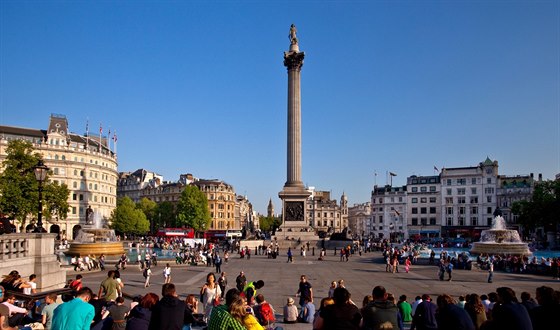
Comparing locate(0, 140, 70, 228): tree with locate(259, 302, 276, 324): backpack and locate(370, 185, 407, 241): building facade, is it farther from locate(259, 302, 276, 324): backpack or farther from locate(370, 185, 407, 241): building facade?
locate(370, 185, 407, 241): building facade

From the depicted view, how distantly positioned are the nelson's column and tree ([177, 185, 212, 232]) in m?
48.0

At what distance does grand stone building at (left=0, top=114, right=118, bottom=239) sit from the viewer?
312 ft

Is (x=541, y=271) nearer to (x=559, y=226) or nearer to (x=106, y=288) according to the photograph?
(x=106, y=288)

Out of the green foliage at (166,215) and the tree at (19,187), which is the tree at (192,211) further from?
the tree at (19,187)

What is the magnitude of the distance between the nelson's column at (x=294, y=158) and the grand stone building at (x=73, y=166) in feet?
158

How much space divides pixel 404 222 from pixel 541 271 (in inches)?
3663

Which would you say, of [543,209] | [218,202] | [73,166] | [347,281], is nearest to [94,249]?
[347,281]

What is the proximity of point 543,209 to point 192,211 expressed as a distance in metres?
→ 71.9

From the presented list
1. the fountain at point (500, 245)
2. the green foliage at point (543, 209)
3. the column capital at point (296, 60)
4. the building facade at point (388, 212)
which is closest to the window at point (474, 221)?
the building facade at point (388, 212)

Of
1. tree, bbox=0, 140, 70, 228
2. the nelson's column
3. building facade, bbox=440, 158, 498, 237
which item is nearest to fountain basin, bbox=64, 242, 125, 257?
tree, bbox=0, 140, 70, 228

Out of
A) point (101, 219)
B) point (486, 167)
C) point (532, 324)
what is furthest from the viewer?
point (486, 167)

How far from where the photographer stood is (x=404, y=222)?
130 m

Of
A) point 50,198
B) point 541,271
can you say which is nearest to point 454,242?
point 541,271

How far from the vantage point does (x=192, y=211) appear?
11344 centimetres
